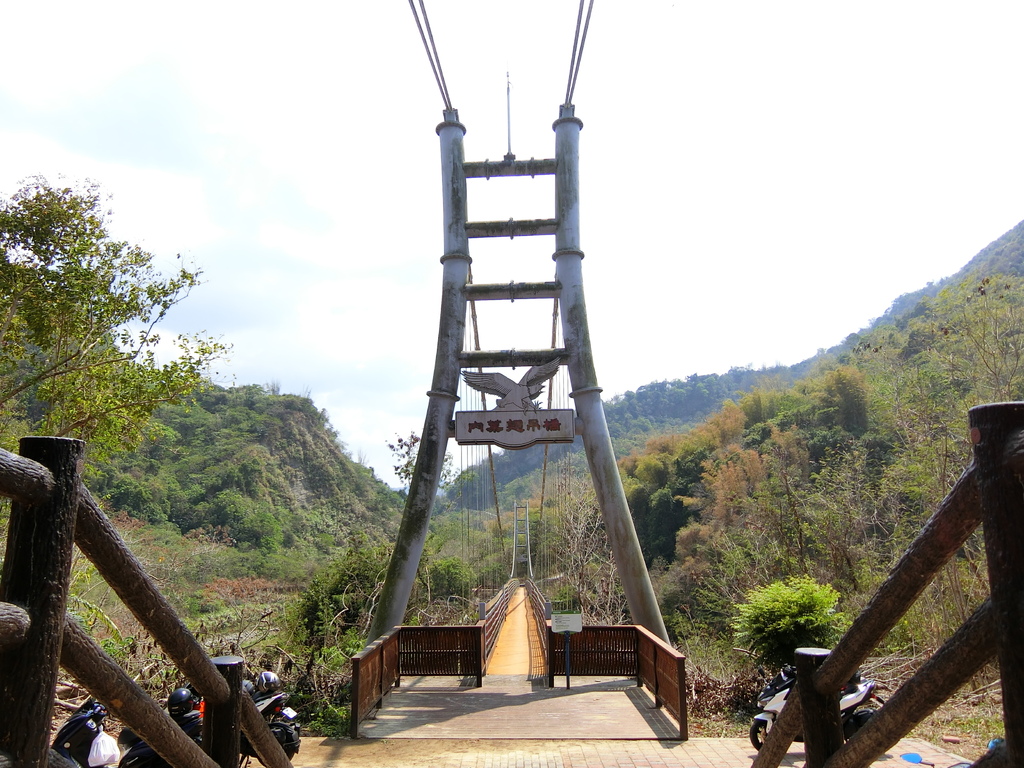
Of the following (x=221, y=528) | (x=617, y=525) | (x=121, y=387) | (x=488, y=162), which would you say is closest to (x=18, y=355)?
(x=121, y=387)

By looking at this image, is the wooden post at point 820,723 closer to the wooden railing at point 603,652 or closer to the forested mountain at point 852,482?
the wooden railing at point 603,652

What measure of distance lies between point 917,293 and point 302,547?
51.6 metres

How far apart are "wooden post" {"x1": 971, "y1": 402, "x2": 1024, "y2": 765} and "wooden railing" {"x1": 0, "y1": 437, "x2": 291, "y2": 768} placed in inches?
54.0

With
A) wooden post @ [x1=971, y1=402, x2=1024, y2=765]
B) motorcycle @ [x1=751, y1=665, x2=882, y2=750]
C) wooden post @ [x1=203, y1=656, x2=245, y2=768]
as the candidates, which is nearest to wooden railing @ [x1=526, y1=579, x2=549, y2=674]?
motorcycle @ [x1=751, y1=665, x2=882, y2=750]

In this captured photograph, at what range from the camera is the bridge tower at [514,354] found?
6.90 m

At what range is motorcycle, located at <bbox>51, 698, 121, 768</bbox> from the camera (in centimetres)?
295

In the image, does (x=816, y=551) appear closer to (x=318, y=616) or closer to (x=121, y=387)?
(x=318, y=616)

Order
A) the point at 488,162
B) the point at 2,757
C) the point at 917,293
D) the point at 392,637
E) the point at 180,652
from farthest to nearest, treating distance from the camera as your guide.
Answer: the point at 917,293 < the point at 488,162 < the point at 392,637 < the point at 180,652 < the point at 2,757

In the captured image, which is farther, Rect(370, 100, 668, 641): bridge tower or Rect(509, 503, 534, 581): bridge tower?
Rect(509, 503, 534, 581): bridge tower

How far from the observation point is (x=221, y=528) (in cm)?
2620

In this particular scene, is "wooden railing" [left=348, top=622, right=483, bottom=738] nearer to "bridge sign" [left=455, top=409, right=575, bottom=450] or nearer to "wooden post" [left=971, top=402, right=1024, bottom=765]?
"bridge sign" [left=455, top=409, right=575, bottom=450]

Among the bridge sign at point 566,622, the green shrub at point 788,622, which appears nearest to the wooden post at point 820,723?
the green shrub at point 788,622

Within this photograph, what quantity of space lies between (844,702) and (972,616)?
3123mm

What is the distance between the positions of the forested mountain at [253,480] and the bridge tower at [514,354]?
54.2 ft
